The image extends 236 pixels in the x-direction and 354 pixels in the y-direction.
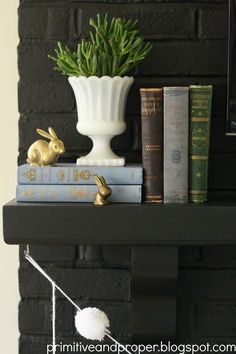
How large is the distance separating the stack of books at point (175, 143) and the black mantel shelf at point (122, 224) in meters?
0.05

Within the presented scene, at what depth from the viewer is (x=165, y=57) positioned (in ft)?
3.66

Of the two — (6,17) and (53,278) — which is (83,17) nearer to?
(6,17)

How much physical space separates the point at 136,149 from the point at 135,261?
25cm

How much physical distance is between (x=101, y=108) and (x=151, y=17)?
260 mm

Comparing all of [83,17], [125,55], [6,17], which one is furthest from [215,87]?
[6,17]

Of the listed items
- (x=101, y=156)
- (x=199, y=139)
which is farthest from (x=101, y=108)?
(x=199, y=139)

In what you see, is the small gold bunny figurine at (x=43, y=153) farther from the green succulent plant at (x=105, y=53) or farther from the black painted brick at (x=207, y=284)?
the black painted brick at (x=207, y=284)

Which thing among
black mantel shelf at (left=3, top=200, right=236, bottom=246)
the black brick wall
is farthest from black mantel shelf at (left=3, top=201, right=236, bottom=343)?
the black brick wall

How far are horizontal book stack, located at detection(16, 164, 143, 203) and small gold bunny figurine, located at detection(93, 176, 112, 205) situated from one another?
0.02 m

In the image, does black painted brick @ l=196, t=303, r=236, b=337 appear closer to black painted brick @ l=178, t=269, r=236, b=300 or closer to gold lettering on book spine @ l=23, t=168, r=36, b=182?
black painted brick @ l=178, t=269, r=236, b=300

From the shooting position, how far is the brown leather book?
0.97 m

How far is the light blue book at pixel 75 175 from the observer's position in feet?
3.14

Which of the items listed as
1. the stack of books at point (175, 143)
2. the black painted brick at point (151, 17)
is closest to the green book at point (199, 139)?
the stack of books at point (175, 143)

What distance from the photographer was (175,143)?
96cm
